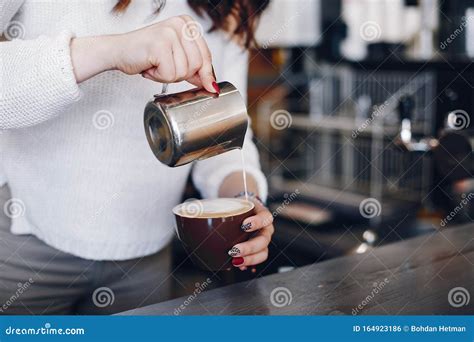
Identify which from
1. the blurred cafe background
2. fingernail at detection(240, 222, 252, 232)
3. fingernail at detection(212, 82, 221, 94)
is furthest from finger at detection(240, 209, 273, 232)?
the blurred cafe background

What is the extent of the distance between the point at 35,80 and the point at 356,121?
235 centimetres

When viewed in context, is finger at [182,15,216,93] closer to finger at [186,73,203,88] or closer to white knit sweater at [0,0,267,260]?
finger at [186,73,203,88]

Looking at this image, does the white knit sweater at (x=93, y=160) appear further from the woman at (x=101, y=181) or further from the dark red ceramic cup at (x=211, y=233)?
the dark red ceramic cup at (x=211, y=233)

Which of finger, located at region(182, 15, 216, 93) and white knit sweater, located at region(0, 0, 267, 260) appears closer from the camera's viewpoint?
finger, located at region(182, 15, 216, 93)

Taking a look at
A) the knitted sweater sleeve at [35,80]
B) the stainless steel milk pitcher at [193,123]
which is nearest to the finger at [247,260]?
the stainless steel milk pitcher at [193,123]

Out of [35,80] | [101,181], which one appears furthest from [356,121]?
[35,80]

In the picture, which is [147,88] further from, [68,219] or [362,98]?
[362,98]

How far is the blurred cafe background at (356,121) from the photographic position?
1.60 meters

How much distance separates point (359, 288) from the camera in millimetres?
827

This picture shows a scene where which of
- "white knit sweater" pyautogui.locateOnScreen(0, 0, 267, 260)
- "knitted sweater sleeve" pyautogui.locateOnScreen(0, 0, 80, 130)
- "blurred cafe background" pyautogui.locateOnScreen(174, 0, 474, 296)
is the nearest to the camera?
"knitted sweater sleeve" pyautogui.locateOnScreen(0, 0, 80, 130)

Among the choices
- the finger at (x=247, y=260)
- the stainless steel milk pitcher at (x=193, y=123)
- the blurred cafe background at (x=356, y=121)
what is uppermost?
the stainless steel milk pitcher at (x=193, y=123)

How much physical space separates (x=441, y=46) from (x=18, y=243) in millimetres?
2013

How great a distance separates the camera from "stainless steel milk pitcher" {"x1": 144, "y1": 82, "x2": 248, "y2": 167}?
732 mm

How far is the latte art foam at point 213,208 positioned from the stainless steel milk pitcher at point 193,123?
→ 0.25ft
